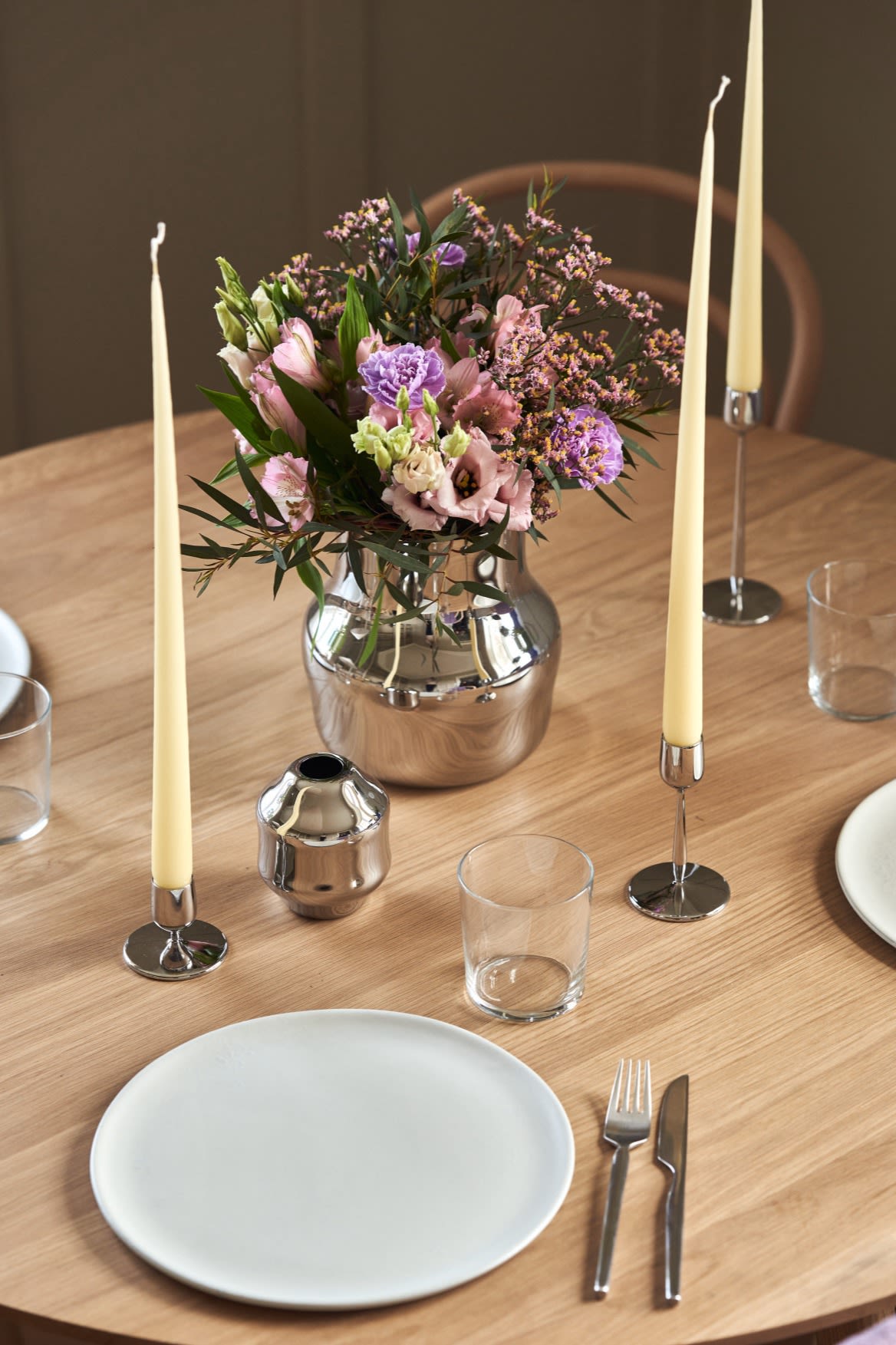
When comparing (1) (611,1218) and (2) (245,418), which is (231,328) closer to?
(2) (245,418)

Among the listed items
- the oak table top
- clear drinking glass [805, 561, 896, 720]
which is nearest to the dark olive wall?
the oak table top

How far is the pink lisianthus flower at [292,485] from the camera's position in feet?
3.13

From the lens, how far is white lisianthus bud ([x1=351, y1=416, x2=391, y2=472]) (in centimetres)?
91

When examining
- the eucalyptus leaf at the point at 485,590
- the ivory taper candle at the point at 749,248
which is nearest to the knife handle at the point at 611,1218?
the eucalyptus leaf at the point at 485,590

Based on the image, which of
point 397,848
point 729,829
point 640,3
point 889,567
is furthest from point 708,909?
point 640,3

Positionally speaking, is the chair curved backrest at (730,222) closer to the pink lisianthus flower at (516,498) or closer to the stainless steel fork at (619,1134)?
the pink lisianthus flower at (516,498)

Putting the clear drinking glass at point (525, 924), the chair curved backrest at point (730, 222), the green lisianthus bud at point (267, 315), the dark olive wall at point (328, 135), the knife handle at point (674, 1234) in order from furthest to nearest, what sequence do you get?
the dark olive wall at point (328, 135) → the chair curved backrest at point (730, 222) → the green lisianthus bud at point (267, 315) → the clear drinking glass at point (525, 924) → the knife handle at point (674, 1234)

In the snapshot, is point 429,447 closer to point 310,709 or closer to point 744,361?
point 310,709

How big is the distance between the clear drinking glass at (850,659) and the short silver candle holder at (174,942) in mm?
530

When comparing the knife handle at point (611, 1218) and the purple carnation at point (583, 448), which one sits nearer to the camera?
the knife handle at point (611, 1218)

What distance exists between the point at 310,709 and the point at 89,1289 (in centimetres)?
56

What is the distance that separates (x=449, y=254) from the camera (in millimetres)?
1029

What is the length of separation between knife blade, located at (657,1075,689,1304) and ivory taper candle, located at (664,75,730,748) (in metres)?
0.21

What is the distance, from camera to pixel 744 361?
1275 millimetres
